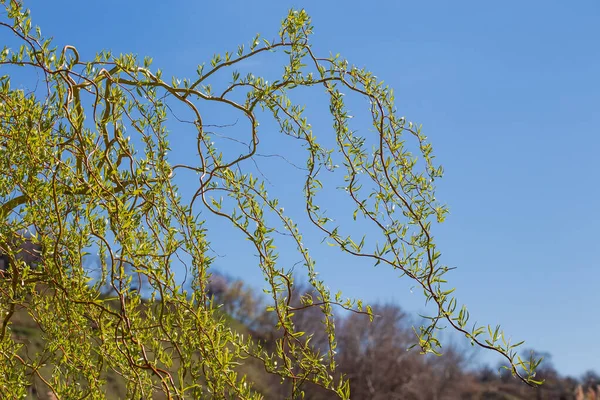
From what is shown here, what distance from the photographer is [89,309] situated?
4.96 feet

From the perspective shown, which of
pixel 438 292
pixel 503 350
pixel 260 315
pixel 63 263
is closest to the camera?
pixel 503 350

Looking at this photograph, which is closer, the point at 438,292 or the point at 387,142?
the point at 438,292

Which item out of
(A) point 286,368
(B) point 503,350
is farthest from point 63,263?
(B) point 503,350

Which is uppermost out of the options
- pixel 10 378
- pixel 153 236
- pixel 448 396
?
pixel 448 396

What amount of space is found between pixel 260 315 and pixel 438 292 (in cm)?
1235

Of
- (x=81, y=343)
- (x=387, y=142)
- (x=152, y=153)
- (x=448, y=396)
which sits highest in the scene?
(x=448, y=396)

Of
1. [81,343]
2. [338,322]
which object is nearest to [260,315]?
[338,322]

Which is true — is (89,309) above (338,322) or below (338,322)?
below

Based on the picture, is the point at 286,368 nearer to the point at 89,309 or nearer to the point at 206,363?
the point at 206,363

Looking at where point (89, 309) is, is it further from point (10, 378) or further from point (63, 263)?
point (10, 378)

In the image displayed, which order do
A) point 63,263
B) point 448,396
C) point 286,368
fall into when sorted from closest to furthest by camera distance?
point 286,368 → point 63,263 → point 448,396

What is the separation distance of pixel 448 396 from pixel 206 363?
1176 centimetres

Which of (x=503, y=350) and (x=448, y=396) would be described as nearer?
(x=503, y=350)

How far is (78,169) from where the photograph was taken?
5.04 feet
